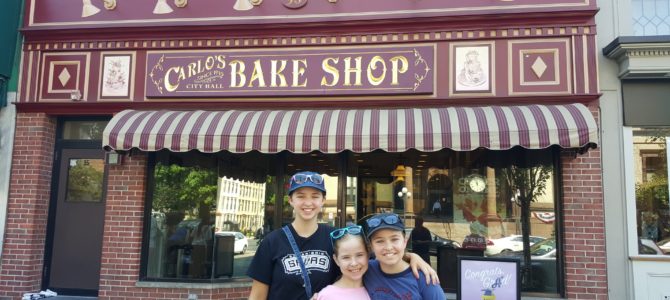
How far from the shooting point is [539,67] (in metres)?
6.74

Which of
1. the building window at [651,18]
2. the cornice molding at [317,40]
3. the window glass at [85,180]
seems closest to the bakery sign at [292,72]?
the cornice molding at [317,40]

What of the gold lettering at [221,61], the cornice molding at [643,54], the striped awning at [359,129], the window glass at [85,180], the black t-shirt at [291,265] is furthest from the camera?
the window glass at [85,180]

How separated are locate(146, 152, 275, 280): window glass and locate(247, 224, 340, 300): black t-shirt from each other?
14.5 feet

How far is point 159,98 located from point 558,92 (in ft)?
17.7

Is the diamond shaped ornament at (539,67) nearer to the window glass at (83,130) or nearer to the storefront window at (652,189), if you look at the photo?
the storefront window at (652,189)

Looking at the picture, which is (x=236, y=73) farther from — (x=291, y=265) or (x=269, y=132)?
(x=291, y=265)

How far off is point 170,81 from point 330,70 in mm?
2286

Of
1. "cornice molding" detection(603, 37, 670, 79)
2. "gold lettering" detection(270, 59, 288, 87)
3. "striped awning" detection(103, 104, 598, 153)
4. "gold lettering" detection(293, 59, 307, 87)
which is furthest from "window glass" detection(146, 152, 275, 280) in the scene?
"cornice molding" detection(603, 37, 670, 79)

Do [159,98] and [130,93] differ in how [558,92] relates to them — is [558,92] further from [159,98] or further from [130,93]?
[130,93]

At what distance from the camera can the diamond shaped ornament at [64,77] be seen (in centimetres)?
765

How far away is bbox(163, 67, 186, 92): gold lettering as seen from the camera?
7365 millimetres

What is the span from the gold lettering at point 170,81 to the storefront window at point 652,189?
6143 millimetres

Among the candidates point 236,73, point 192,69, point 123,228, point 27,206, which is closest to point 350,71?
point 236,73

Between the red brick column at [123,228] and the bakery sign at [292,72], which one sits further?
the red brick column at [123,228]
